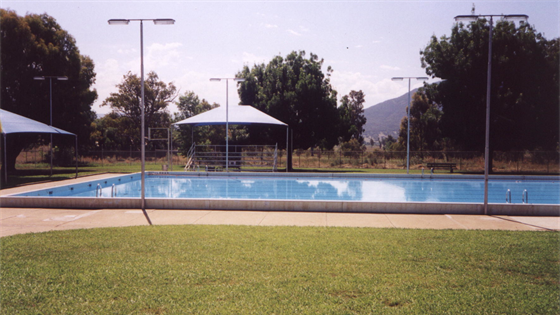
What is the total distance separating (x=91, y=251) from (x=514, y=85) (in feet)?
104

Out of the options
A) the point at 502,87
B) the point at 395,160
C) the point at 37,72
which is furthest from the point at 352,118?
the point at 37,72

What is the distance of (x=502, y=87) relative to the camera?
29047 mm

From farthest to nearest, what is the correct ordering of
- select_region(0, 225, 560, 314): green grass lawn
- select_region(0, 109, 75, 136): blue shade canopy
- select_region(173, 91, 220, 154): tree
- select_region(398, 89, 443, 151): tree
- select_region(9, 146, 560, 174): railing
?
select_region(398, 89, 443, 151): tree
select_region(173, 91, 220, 154): tree
select_region(9, 146, 560, 174): railing
select_region(0, 109, 75, 136): blue shade canopy
select_region(0, 225, 560, 314): green grass lawn

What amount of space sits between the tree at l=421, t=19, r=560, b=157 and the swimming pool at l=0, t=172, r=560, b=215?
660 centimetres

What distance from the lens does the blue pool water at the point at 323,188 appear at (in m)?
16.6

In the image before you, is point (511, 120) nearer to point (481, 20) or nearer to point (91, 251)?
point (481, 20)

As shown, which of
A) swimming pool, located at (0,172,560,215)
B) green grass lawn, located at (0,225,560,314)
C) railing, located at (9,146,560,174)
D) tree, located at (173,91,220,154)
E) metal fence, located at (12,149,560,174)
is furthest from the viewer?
tree, located at (173,91,220,154)

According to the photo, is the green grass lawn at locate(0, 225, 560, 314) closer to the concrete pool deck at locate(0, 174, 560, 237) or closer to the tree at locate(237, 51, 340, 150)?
the concrete pool deck at locate(0, 174, 560, 237)

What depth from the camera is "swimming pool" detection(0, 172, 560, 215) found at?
37.4 feet

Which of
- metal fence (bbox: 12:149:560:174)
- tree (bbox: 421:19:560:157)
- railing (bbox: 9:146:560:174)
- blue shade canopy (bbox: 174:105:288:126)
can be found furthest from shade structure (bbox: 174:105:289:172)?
tree (bbox: 421:19:560:157)

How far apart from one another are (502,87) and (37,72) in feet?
118

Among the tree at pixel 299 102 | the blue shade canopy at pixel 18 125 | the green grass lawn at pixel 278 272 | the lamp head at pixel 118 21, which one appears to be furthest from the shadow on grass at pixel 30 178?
the tree at pixel 299 102

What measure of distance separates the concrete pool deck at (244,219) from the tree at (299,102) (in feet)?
67.9

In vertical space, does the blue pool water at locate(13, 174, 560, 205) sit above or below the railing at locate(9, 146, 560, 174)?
below
